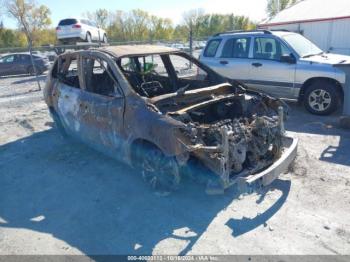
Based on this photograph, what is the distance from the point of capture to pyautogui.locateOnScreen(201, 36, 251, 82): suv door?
27.0ft

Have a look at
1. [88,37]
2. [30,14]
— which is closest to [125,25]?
[30,14]

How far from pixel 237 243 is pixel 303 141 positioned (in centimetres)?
334

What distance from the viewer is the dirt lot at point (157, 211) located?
3.23 meters

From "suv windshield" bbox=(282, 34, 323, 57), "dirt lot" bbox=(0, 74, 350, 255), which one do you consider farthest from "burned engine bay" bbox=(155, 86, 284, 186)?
"suv windshield" bbox=(282, 34, 323, 57)

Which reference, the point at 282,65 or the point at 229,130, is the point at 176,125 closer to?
the point at 229,130

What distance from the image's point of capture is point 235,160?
144 inches

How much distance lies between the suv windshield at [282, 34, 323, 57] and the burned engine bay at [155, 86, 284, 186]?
11.5 feet

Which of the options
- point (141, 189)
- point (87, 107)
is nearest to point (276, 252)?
point (141, 189)

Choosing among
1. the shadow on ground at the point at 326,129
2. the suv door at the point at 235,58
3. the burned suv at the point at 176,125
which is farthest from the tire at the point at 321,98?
the burned suv at the point at 176,125

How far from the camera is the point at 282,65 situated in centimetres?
760

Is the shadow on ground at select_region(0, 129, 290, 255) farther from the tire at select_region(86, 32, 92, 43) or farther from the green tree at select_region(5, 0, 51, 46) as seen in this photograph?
the green tree at select_region(5, 0, 51, 46)

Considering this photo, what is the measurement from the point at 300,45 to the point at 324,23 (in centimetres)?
999

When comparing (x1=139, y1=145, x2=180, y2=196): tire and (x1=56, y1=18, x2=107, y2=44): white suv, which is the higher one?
(x1=56, y1=18, x2=107, y2=44): white suv

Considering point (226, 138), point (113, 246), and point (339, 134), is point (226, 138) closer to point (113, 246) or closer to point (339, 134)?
point (113, 246)
